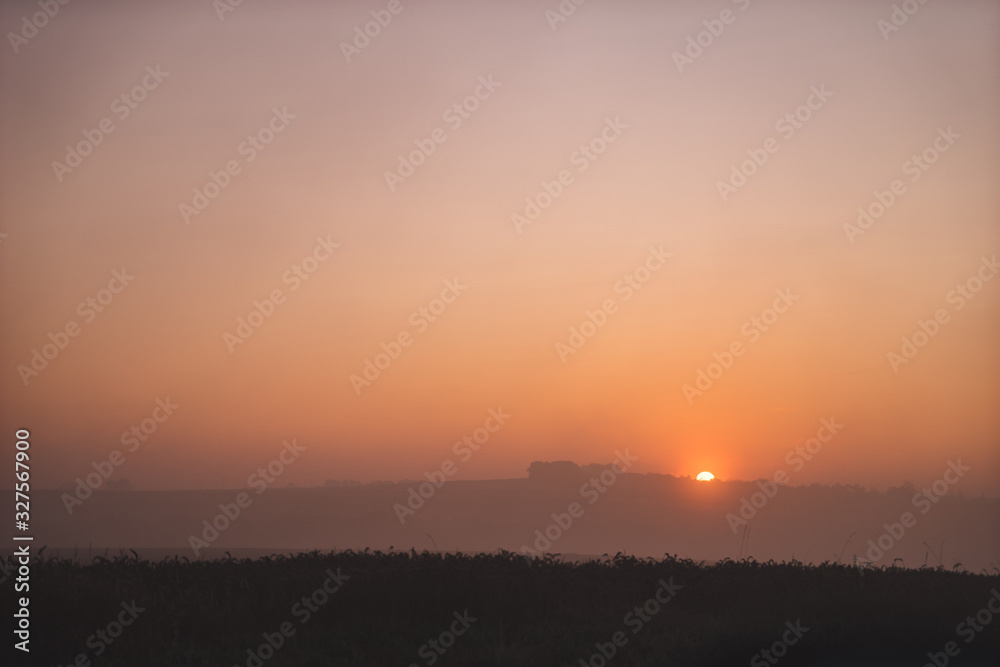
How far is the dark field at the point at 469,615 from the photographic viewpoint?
32.5 ft

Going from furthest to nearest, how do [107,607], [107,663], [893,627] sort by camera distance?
1. [893,627]
2. [107,607]
3. [107,663]

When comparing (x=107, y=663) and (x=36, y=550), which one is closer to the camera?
(x=107, y=663)

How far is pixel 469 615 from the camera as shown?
11211mm

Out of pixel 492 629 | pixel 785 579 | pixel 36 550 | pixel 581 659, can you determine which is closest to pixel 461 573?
pixel 492 629

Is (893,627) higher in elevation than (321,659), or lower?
higher

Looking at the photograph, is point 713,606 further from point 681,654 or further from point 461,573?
point 461,573

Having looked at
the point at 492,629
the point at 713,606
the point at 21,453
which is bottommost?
the point at 21,453

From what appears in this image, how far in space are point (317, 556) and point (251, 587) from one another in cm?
257

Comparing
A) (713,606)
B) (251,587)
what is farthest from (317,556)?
(713,606)

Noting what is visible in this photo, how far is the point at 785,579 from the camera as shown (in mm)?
14164

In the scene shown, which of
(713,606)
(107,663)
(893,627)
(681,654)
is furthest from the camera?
(713,606)

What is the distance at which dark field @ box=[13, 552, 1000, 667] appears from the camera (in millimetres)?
9914

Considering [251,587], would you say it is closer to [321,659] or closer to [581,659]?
[321,659]

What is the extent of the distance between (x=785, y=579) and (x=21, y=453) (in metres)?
11.4
